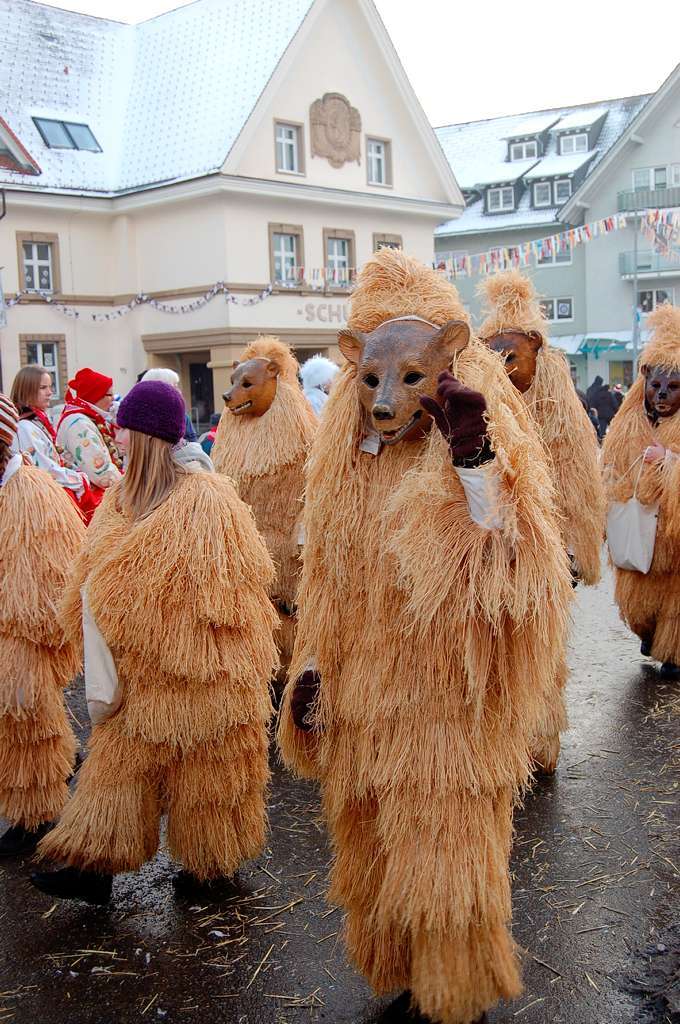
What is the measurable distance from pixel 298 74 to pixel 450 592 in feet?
67.7

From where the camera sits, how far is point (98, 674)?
3314mm

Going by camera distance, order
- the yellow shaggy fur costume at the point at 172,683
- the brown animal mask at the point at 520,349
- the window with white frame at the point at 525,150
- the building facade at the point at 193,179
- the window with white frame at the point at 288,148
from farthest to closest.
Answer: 1. the window with white frame at the point at 525,150
2. the window with white frame at the point at 288,148
3. the building facade at the point at 193,179
4. the brown animal mask at the point at 520,349
5. the yellow shaggy fur costume at the point at 172,683

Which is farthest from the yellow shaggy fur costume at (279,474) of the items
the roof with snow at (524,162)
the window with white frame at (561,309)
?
the window with white frame at (561,309)

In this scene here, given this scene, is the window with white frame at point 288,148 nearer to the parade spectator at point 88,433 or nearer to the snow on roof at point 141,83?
the snow on roof at point 141,83

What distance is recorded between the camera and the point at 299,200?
67.9 feet

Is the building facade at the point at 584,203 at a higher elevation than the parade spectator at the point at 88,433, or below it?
higher

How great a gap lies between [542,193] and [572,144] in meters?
2.52

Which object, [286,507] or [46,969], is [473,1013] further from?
[286,507]

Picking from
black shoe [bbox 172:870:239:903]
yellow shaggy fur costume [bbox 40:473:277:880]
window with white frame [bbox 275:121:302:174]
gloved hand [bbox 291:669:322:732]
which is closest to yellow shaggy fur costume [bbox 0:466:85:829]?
yellow shaggy fur costume [bbox 40:473:277:880]

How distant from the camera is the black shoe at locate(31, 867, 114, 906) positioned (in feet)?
10.9

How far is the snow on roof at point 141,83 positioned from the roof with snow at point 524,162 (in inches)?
505

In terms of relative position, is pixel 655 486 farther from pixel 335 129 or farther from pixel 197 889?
pixel 335 129

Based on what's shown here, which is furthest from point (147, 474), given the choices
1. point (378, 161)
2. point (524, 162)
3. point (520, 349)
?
point (524, 162)

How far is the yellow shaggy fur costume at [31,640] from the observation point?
3855mm
